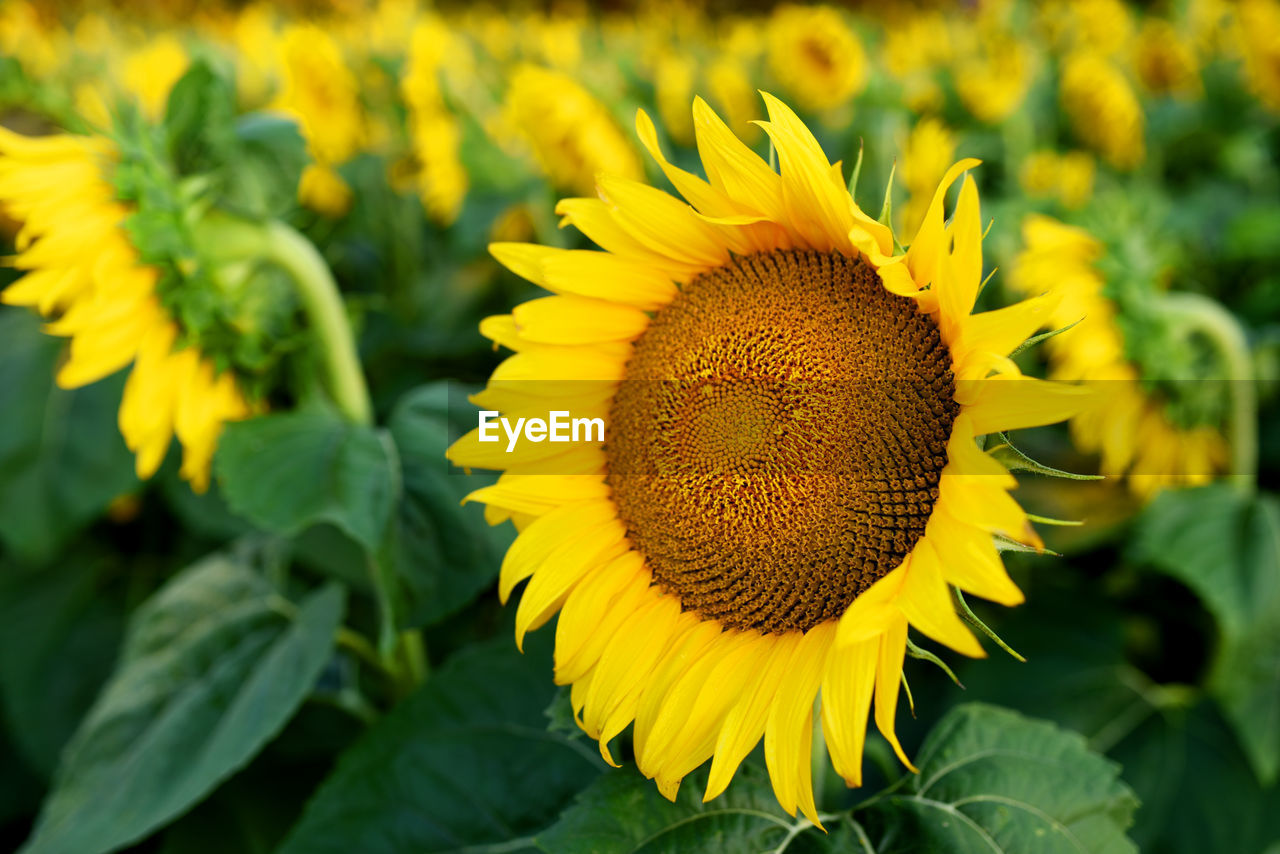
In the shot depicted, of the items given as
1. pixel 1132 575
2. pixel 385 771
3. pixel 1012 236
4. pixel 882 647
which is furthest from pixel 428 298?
pixel 882 647

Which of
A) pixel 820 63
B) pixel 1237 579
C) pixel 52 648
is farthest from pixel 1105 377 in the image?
pixel 52 648

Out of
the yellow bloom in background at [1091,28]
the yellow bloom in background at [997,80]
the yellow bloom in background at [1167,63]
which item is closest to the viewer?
the yellow bloom in background at [997,80]

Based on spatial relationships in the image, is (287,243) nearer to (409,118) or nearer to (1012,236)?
(1012,236)

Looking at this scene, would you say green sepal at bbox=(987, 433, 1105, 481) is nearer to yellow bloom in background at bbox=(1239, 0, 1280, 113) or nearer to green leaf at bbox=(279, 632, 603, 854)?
green leaf at bbox=(279, 632, 603, 854)

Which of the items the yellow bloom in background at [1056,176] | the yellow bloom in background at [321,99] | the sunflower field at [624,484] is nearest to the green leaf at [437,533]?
the sunflower field at [624,484]

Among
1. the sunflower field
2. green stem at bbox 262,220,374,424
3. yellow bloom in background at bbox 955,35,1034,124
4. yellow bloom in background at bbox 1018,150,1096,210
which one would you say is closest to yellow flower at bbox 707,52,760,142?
the sunflower field

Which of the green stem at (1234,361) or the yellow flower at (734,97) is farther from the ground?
the yellow flower at (734,97)

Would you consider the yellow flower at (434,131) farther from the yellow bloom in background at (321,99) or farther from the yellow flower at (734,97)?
the yellow flower at (734,97)

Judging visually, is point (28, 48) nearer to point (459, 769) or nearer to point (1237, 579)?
point (459, 769)
